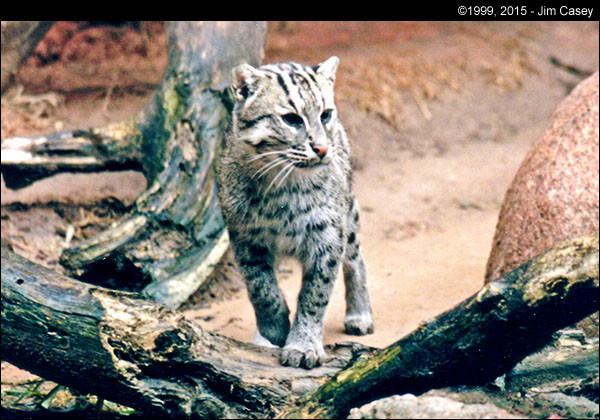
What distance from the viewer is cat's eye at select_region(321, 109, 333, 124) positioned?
5496mm

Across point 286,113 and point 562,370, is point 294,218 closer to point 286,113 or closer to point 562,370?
point 286,113

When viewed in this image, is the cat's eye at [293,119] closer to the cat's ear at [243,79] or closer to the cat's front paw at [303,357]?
the cat's ear at [243,79]

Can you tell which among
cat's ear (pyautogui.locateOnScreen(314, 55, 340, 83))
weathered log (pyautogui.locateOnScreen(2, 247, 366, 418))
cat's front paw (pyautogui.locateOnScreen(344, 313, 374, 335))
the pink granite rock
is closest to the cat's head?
cat's ear (pyautogui.locateOnScreen(314, 55, 340, 83))

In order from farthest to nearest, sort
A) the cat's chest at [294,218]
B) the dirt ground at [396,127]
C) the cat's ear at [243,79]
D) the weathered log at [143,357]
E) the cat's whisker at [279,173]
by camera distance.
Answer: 1. the dirt ground at [396,127]
2. the cat's chest at [294,218]
3. the cat's ear at [243,79]
4. the cat's whisker at [279,173]
5. the weathered log at [143,357]

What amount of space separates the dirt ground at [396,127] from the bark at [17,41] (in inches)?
32.6

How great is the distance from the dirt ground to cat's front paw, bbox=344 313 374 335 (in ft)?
0.33

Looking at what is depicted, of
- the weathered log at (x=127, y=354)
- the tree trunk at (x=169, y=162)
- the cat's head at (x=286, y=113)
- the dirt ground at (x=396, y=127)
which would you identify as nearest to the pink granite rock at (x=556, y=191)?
→ the dirt ground at (x=396, y=127)

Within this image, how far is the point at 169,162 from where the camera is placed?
26.1 feet

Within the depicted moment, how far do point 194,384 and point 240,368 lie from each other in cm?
31

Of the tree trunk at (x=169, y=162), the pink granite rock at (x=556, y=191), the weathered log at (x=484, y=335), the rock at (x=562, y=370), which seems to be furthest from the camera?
the tree trunk at (x=169, y=162)

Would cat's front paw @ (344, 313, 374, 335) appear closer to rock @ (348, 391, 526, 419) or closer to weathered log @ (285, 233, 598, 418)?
weathered log @ (285, 233, 598, 418)

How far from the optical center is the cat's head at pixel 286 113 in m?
5.29

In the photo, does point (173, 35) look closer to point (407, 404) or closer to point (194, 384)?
point (194, 384)

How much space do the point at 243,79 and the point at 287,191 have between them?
887 mm
